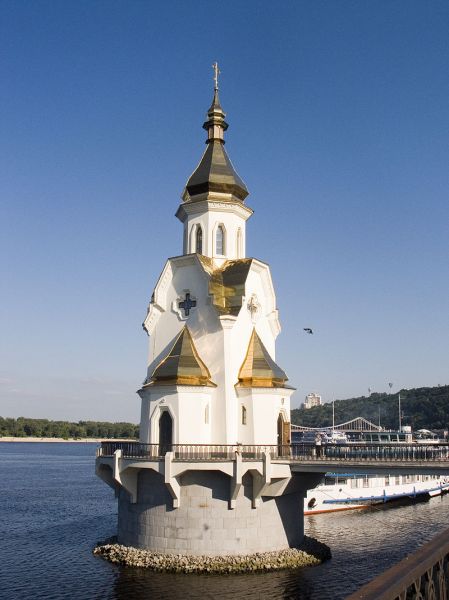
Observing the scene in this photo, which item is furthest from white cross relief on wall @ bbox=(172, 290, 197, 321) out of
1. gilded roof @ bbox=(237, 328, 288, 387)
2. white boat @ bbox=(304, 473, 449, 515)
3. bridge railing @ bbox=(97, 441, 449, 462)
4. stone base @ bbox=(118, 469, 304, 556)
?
white boat @ bbox=(304, 473, 449, 515)

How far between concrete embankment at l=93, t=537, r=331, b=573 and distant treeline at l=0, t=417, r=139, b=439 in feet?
472

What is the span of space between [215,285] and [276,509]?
10.9 metres

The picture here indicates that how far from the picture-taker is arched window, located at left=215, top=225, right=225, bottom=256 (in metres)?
32.4

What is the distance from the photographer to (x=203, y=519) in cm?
2534

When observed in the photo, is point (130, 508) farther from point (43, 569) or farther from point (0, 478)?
point (0, 478)

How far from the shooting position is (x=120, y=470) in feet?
87.4

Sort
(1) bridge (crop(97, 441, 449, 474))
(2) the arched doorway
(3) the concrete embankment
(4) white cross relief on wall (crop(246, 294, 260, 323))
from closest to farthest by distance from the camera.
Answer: (1) bridge (crop(97, 441, 449, 474)) < (3) the concrete embankment < (2) the arched doorway < (4) white cross relief on wall (crop(246, 294, 260, 323))

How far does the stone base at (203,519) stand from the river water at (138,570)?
57.9 inches

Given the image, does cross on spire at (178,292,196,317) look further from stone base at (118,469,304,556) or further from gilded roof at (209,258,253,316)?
stone base at (118,469,304,556)

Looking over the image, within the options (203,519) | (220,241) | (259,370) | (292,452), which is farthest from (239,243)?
(203,519)

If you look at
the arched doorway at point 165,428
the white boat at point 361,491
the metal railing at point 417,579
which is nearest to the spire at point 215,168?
the arched doorway at point 165,428

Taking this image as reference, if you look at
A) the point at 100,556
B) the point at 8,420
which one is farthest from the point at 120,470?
the point at 8,420

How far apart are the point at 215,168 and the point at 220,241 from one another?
4077mm

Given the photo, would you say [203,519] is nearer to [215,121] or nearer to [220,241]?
[220,241]
